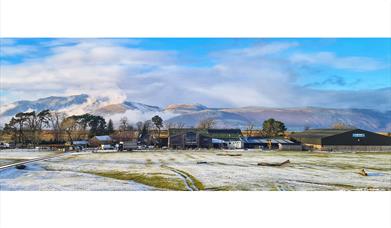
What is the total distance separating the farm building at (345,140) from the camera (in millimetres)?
27031

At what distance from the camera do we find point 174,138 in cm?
3344

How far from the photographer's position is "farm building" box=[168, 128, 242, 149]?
31.2 meters

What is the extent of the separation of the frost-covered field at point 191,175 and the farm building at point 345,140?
5.41ft

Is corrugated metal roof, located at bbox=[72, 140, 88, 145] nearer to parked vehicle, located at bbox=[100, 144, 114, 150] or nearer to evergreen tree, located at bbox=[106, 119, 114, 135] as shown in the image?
parked vehicle, located at bbox=[100, 144, 114, 150]

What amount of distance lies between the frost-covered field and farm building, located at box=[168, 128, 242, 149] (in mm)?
5742

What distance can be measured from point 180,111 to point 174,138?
918 centimetres

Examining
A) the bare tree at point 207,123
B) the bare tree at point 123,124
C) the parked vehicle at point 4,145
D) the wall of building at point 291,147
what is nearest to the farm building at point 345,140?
the wall of building at point 291,147

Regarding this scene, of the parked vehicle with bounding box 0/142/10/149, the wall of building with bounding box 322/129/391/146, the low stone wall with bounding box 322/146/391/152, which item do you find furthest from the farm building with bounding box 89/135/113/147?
the low stone wall with bounding box 322/146/391/152

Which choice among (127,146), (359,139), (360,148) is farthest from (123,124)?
(360,148)

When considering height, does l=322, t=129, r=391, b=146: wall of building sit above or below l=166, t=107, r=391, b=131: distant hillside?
below

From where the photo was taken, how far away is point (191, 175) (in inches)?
766
